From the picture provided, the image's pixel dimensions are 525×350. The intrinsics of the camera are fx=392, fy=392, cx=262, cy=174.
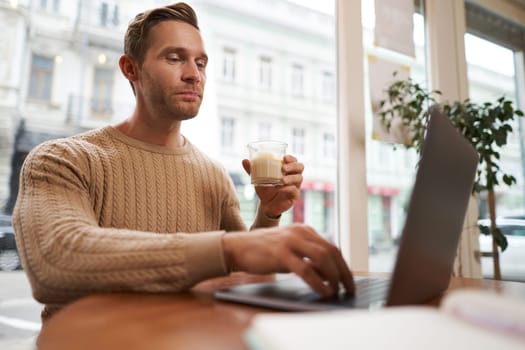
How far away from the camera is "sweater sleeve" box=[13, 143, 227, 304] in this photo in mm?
594

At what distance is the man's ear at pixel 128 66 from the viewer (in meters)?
1.33

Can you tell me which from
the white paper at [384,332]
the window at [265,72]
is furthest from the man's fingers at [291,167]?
the window at [265,72]

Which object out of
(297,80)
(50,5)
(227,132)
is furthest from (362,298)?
(297,80)

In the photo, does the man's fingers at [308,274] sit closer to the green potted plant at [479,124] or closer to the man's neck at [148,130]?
the man's neck at [148,130]

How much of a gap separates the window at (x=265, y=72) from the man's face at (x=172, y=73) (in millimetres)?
1797

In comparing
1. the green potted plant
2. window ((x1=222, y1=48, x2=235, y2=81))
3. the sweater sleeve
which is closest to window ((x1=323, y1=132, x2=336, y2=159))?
the green potted plant

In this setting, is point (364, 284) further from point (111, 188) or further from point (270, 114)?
point (270, 114)

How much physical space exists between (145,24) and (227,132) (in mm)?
1481

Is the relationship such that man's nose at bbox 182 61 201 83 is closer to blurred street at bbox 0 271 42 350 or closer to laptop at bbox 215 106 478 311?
laptop at bbox 215 106 478 311

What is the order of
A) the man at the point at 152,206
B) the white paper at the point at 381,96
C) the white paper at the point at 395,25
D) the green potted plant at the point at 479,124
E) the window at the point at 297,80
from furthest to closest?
the window at the point at 297,80 → the white paper at the point at 395,25 → the white paper at the point at 381,96 → the green potted plant at the point at 479,124 → the man at the point at 152,206

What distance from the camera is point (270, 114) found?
3.12 meters

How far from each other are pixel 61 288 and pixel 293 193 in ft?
2.36

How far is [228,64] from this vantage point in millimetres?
2729

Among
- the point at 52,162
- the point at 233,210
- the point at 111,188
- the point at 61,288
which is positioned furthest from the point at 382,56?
the point at 61,288
